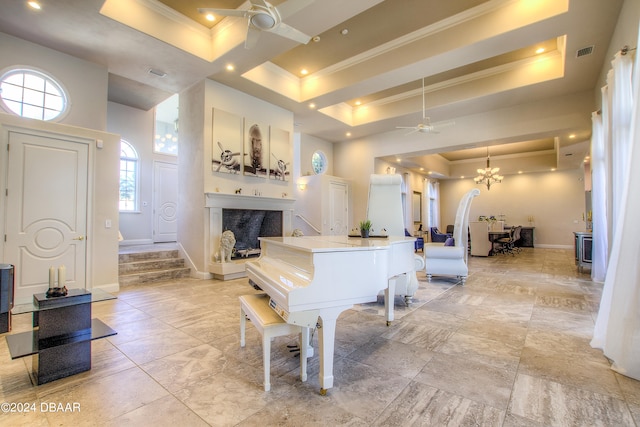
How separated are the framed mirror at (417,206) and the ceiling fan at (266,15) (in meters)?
8.97

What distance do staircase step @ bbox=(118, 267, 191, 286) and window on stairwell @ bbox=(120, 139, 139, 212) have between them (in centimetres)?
307

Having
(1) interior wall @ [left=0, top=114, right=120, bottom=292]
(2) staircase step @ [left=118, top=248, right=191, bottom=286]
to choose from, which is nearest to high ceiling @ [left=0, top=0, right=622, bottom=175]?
(1) interior wall @ [left=0, top=114, right=120, bottom=292]

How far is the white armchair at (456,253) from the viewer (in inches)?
202

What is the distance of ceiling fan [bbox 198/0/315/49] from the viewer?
119 inches

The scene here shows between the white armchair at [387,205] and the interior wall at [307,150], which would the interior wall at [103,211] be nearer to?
the white armchair at [387,205]

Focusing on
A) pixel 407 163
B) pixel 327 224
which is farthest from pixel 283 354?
pixel 407 163

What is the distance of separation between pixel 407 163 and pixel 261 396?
9.69 m

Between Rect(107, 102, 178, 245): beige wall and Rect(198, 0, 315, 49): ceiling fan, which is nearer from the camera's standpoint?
Rect(198, 0, 315, 49): ceiling fan

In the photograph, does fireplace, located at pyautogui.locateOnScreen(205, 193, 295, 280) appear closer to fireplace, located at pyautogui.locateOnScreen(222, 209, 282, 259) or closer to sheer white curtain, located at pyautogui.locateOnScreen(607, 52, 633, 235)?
fireplace, located at pyautogui.locateOnScreen(222, 209, 282, 259)

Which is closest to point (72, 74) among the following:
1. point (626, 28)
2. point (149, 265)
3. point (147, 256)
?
point (147, 256)

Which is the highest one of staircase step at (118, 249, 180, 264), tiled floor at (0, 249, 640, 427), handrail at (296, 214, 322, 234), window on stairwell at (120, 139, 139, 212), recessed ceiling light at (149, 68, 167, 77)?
recessed ceiling light at (149, 68, 167, 77)

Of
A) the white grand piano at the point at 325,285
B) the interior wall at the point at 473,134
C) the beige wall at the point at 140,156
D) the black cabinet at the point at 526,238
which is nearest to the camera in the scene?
the white grand piano at the point at 325,285

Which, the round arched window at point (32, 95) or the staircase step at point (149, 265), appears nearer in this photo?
the round arched window at point (32, 95)

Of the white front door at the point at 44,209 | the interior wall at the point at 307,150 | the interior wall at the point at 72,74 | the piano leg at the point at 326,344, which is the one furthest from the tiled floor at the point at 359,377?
the interior wall at the point at 307,150
